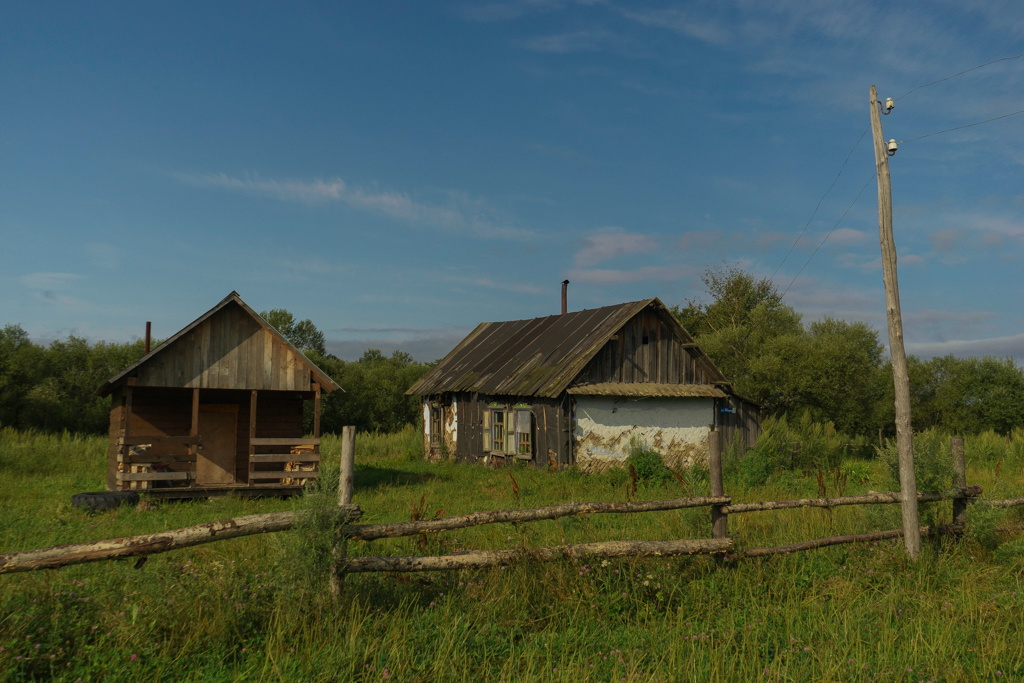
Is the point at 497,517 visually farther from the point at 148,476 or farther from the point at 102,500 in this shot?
the point at 148,476

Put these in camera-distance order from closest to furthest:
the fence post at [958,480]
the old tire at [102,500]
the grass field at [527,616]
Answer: the grass field at [527,616] → the fence post at [958,480] → the old tire at [102,500]

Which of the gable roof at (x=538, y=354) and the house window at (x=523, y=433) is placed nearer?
the gable roof at (x=538, y=354)

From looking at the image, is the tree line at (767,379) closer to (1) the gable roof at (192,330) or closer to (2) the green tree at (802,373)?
(2) the green tree at (802,373)

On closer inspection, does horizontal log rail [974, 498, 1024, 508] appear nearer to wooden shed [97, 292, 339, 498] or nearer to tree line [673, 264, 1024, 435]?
wooden shed [97, 292, 339, 498]

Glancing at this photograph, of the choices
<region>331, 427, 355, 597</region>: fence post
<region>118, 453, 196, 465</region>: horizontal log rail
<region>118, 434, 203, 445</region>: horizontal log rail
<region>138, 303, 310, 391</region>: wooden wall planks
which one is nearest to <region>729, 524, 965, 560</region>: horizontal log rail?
<region>331, 427, 355, 597</region>: fence post

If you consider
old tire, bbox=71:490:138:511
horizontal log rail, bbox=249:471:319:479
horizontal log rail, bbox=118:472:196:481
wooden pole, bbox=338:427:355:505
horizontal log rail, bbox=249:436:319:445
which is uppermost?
wooden pole, bbox=338:427:355:505

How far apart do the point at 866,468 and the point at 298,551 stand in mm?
16082

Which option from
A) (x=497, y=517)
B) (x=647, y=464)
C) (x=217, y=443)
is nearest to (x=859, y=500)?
(x=497, y=517)

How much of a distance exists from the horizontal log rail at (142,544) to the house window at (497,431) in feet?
50.3

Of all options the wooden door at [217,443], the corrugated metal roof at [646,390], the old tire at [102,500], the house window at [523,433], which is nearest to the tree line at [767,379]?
the corrugated metal roof at [646,390]

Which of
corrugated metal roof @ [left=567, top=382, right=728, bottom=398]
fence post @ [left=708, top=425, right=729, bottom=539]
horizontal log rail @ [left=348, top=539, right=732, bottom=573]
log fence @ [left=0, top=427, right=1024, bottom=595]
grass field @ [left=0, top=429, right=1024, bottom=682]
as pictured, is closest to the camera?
grass field @ [left=0, top=429, right=1024, bottom=682]

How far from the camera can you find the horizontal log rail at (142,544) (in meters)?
4.39

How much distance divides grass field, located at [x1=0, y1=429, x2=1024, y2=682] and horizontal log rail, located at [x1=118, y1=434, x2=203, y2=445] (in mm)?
7898

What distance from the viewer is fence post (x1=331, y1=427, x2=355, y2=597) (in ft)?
16.7
